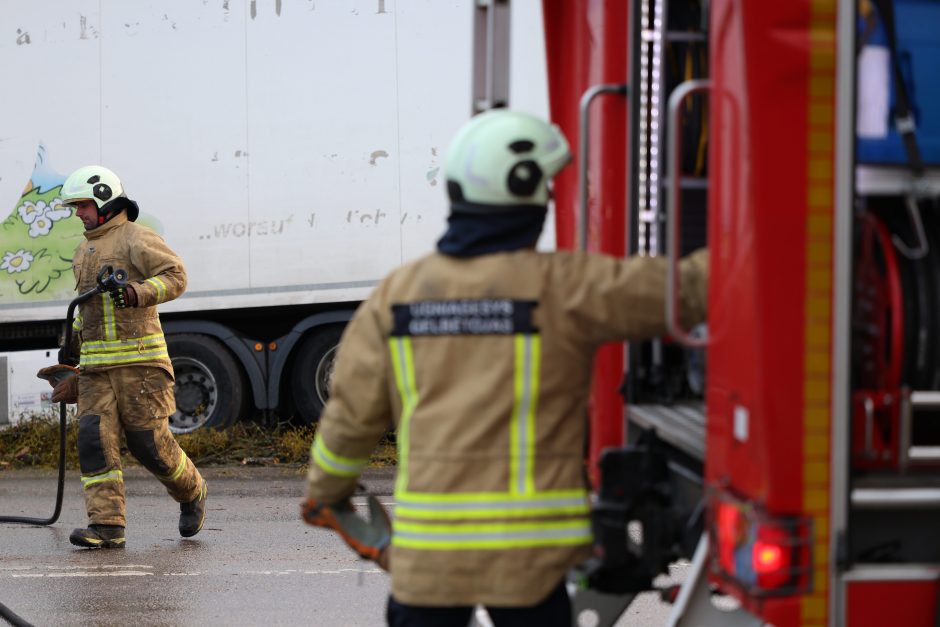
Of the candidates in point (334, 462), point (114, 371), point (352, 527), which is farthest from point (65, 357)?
point (334, 462)

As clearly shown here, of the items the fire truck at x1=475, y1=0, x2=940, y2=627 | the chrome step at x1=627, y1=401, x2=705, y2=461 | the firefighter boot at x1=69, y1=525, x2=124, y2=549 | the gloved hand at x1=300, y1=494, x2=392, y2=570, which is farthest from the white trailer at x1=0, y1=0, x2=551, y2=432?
the fire truck at x1=475, y1=0, x2=940, y2=627

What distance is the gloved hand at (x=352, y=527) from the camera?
3.56m

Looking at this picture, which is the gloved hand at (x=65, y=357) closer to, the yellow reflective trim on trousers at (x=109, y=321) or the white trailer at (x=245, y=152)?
the yellow reflective trim on trousers at (x=109, y=321)

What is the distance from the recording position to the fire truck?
110 inches

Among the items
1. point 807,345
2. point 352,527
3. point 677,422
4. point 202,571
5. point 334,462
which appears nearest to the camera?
point 807,345

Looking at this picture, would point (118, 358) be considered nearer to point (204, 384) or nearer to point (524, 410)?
point (204, 384)

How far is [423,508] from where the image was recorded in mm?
3240

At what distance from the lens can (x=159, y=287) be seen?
7777mm

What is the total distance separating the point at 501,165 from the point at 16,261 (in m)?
8.77

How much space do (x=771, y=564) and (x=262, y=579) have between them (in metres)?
4.60

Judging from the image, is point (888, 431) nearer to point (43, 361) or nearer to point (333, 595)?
point (333, 595)

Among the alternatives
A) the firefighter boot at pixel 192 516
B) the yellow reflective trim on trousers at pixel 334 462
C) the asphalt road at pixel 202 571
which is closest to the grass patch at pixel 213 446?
the asphalt road at pixel 202 571

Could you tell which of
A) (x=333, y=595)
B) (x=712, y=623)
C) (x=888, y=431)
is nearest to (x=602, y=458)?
(x=712, y=623)

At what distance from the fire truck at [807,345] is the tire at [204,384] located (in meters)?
7.76
